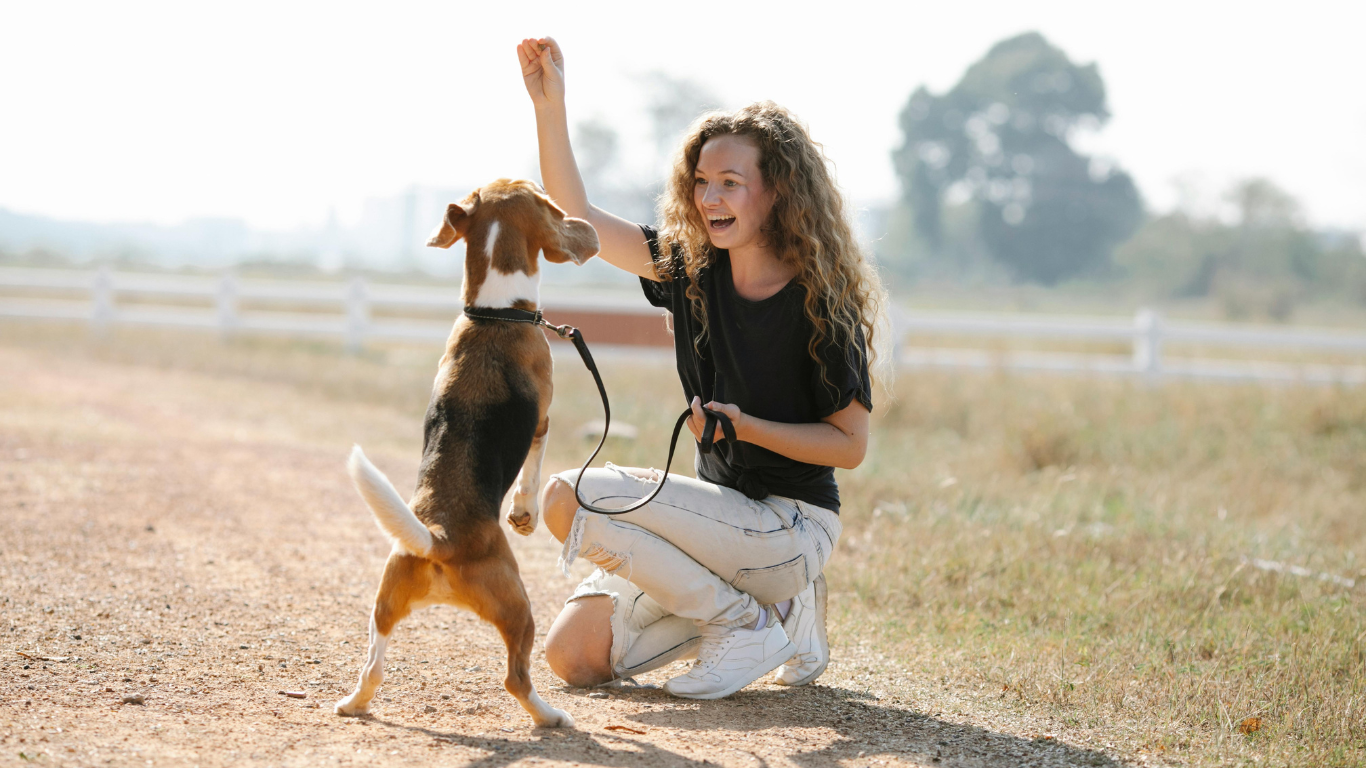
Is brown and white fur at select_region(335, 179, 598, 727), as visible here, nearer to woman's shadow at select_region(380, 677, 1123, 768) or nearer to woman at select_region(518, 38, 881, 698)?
woman's shadow at select_region(380, 677, 1123, 768)

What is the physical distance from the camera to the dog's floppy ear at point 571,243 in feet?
10.6

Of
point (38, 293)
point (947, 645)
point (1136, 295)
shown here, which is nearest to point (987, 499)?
point (947, 645)

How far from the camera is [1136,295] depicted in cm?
5681

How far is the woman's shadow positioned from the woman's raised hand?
2.02 metres

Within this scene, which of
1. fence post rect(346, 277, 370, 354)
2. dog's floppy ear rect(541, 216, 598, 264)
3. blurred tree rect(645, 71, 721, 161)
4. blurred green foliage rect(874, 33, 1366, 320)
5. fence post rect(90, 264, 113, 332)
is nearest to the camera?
dog's floppy ear rect(541, 216, 598, 264)

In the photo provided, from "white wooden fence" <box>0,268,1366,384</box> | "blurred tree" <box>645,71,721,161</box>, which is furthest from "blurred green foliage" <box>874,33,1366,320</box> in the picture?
"white wooden fence" <box>0,268,1366,384</box>

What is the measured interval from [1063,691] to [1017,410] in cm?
697

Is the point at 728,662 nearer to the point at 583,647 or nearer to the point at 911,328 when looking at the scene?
the point at 583,647

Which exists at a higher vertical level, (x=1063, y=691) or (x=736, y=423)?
(x=736, y=423)

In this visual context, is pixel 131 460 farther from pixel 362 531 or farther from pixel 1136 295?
pixel 1136 295

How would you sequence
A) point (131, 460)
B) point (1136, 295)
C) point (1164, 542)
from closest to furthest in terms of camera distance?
point (1164, 542), point (131, 460), point (1136, 295)

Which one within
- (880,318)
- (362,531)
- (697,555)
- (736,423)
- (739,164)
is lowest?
(362,531)

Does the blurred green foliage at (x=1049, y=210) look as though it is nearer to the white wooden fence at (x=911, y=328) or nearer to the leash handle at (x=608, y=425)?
the white wooden fence at (x=911, y=328)

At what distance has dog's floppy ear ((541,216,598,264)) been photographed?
324 cm
